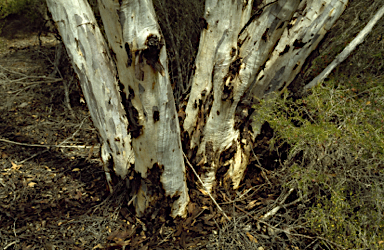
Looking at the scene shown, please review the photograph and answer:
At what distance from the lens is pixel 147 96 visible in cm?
190

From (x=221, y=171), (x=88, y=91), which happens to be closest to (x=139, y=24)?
(x=88, y=91)

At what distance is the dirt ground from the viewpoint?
8.54ft

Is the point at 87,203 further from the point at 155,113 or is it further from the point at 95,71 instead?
the point at 155,113

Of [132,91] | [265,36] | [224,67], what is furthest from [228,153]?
[132,91]

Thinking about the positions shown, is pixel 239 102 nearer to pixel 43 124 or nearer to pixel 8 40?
pixel 43 124

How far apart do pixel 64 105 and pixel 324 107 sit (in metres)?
4.09

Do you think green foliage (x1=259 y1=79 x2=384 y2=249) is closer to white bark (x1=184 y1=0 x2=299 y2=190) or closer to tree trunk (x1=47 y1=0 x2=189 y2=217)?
white bark (x1=184 y1=0 x2=299 y2=190)

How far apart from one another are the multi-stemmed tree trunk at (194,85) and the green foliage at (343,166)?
38cm

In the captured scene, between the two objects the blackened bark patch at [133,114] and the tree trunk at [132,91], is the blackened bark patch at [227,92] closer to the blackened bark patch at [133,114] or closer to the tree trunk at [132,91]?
the tree trunk at [132,91]

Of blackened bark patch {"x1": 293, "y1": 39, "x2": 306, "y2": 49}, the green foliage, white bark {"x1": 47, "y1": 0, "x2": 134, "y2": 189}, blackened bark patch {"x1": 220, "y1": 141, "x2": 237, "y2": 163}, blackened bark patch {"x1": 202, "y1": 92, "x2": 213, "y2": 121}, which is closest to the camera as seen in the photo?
white bark {"x1": 47, "y1": 0, "x2": 134, "y2": 189}

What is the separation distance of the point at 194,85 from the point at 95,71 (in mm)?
907

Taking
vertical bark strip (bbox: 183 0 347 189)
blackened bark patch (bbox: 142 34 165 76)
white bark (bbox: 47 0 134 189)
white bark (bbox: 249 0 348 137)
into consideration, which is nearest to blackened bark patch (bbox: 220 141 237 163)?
vertical bark strip (bbox: 183 0 347 189)

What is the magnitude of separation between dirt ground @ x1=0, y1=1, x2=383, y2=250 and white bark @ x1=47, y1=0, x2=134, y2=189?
10.7 inches

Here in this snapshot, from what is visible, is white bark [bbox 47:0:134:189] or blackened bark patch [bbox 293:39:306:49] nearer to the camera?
white bark [bbox 47:0:134:189]
